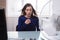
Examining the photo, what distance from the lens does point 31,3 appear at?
164 cm

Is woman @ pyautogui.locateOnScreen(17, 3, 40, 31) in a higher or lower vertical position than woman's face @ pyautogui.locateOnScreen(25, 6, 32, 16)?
lower

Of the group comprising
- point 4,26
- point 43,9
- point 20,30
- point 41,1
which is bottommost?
point 20,30

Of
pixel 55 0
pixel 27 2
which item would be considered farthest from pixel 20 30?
pixel 55 0

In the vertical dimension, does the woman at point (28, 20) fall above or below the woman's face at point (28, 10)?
below

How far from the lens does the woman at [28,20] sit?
1626 millimetres

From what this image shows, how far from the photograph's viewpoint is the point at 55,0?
1646mm

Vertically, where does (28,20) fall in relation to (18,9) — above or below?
below

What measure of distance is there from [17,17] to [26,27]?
172 mm

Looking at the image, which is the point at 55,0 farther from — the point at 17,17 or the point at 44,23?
the point at 17,17

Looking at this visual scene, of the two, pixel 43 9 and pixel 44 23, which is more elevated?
pixel 43 9

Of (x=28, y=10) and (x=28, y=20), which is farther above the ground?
(x=28, y=10)

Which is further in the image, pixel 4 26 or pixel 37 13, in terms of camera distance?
pixel 37 13

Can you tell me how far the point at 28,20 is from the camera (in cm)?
167

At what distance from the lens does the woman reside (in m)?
1.63
